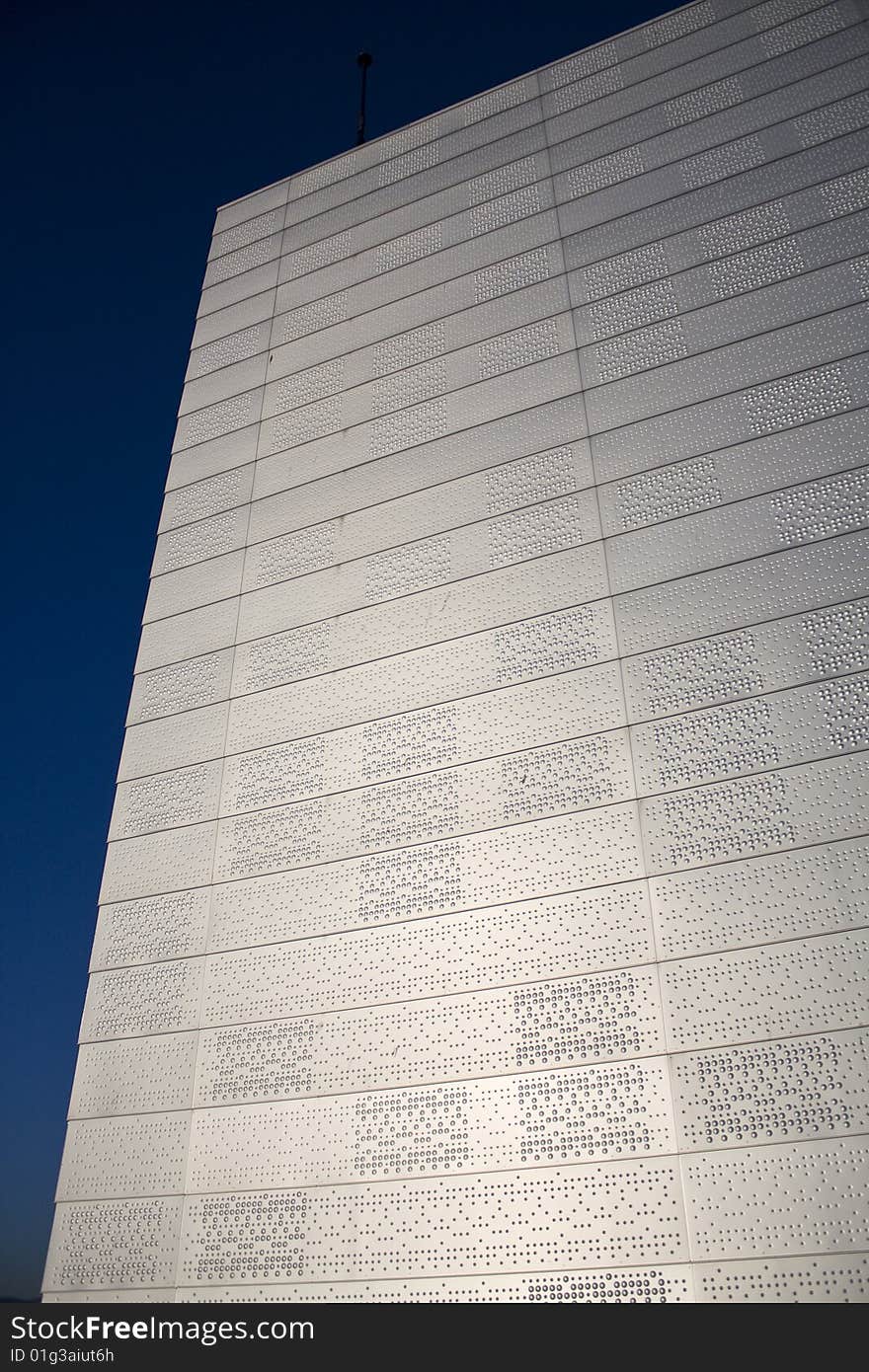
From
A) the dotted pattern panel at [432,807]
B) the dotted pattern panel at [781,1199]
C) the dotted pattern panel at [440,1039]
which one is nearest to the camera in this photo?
the dotted pattern panel at [781,1199]

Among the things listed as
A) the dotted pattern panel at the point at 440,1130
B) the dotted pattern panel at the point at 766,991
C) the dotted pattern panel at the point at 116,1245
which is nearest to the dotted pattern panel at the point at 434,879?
the dotted pattern panel at the point at 766,991

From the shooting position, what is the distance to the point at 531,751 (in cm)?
475

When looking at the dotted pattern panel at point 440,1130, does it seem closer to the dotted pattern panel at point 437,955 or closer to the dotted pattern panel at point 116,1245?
the dotted pattern panel at point 116,1245

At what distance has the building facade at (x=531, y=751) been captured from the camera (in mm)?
3756

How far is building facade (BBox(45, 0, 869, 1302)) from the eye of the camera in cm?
376

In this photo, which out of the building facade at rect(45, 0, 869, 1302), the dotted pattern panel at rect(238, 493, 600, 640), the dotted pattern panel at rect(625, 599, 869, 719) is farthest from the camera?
the dotted pattern panel at rect(238, 493, 600, 640)

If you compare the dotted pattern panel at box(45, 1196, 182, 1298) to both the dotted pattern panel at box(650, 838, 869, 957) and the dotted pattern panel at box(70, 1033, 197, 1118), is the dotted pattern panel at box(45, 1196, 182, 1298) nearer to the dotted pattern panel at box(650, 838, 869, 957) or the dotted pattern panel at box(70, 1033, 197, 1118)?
the dotted pattern panel at box(70, 1033, 197, 1118)

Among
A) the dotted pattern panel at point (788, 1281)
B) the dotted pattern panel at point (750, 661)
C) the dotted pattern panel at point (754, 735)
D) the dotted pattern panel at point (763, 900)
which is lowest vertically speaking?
the dotted pattern panel at point (788, 1281)

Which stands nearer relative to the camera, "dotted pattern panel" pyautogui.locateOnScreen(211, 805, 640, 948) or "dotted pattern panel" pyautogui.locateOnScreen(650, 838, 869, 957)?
"dotted pattern panel" pyautogui.locateOnScreen(650, 838, 869, 957)

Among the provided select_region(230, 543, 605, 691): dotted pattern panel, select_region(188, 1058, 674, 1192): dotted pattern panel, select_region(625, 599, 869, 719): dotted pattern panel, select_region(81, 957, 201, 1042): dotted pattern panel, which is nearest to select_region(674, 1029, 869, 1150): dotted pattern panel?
select_region(188, 1058, 674, 1192): dotted pattern panel

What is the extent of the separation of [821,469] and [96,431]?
17.3 m

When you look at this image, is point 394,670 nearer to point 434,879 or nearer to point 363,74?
point 434,879

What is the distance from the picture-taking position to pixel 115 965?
5316 millimetres

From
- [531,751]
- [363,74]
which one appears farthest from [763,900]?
[363,74]
